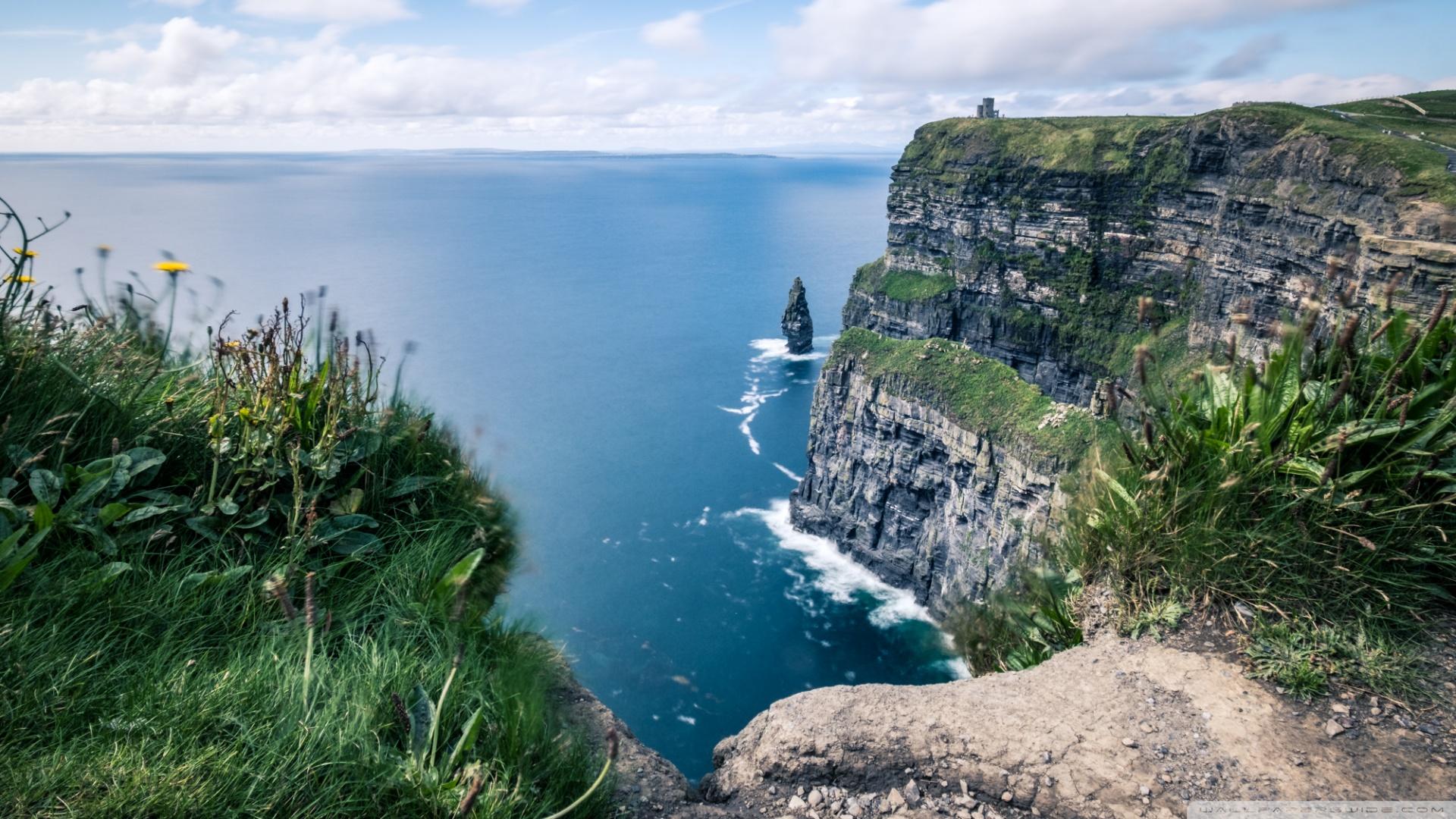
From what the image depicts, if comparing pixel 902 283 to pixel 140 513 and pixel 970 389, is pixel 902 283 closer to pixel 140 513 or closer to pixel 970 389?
pixel 970 389

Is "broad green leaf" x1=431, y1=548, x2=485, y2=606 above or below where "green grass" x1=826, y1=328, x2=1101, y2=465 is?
above

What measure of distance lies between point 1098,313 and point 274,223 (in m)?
114

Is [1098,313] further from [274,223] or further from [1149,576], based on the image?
[274,223]

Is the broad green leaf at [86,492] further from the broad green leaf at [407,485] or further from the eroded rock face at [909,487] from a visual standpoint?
the eroded rock face at [909,487]

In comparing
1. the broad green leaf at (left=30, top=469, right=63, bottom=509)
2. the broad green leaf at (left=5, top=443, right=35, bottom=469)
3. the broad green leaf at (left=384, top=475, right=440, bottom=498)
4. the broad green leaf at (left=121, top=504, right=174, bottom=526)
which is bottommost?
the broad green leaf at (left=384, top=475, right=440, bottom=498)

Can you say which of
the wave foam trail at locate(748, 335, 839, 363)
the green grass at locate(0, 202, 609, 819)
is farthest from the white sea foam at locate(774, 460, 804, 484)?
the green grass at locate(0, 202, 609, 819)

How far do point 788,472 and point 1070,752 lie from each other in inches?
2578

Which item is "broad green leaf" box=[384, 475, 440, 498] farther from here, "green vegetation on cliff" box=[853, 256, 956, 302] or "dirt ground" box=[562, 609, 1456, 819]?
"green vegetation on cliff" box=[853, 256, 956, 302]

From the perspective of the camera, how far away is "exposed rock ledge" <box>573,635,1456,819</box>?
168 inches

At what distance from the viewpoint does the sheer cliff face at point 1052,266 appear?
40.2 meters

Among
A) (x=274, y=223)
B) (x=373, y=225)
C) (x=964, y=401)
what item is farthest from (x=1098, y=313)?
(x=373, y=225)

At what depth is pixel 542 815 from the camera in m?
3.60

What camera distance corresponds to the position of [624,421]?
7662 centimetres

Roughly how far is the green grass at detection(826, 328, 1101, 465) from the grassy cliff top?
18062 millimetres
